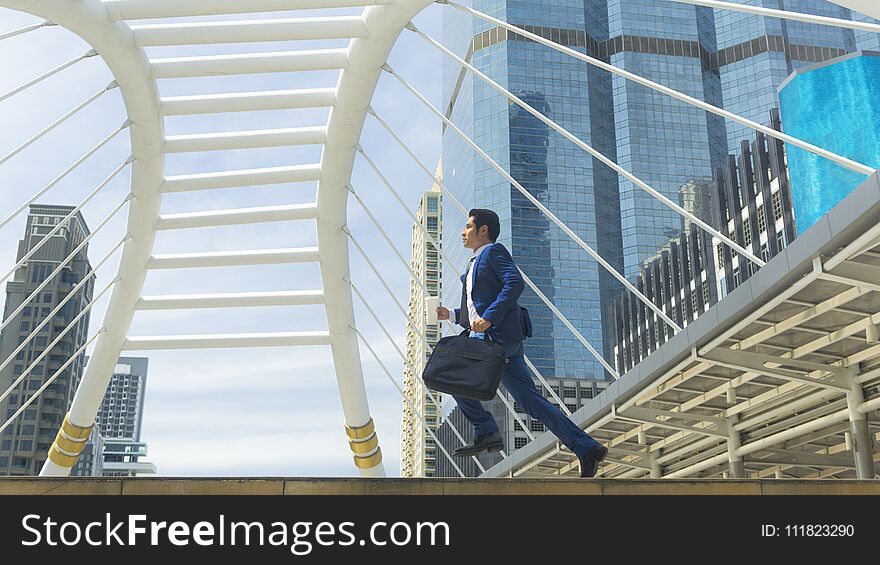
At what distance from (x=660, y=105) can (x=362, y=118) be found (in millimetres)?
115060

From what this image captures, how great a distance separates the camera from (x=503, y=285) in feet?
21.7

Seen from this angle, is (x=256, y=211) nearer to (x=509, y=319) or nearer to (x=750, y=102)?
(x=509, y=319)

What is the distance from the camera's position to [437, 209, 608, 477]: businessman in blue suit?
21.1ft

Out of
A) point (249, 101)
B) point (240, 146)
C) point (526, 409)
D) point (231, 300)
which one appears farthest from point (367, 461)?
point (526, 409)

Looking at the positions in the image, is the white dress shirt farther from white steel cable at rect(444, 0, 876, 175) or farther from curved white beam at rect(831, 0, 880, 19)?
curved white beam at rect(831, 0, 880, 19)

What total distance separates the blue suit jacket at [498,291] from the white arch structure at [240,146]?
134 inches

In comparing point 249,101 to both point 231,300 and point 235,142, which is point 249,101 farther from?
point 231,300

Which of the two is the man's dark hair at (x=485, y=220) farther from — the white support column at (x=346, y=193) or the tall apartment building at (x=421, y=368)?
the tall apartment building at (x=421, y=368)

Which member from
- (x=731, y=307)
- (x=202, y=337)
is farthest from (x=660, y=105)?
(x=731, y=307)

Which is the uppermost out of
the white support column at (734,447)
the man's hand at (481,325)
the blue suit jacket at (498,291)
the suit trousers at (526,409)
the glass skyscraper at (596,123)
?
the glass skyscraper at (596,123)

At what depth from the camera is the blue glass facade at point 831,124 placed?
58.1 m

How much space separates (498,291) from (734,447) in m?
8.87

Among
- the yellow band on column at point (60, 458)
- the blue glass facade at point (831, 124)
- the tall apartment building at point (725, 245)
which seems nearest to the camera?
the yellow band on column at point (60, 458)

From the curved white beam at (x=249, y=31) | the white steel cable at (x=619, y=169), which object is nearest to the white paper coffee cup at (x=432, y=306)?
the white steel cable at (x=619, y=169)
